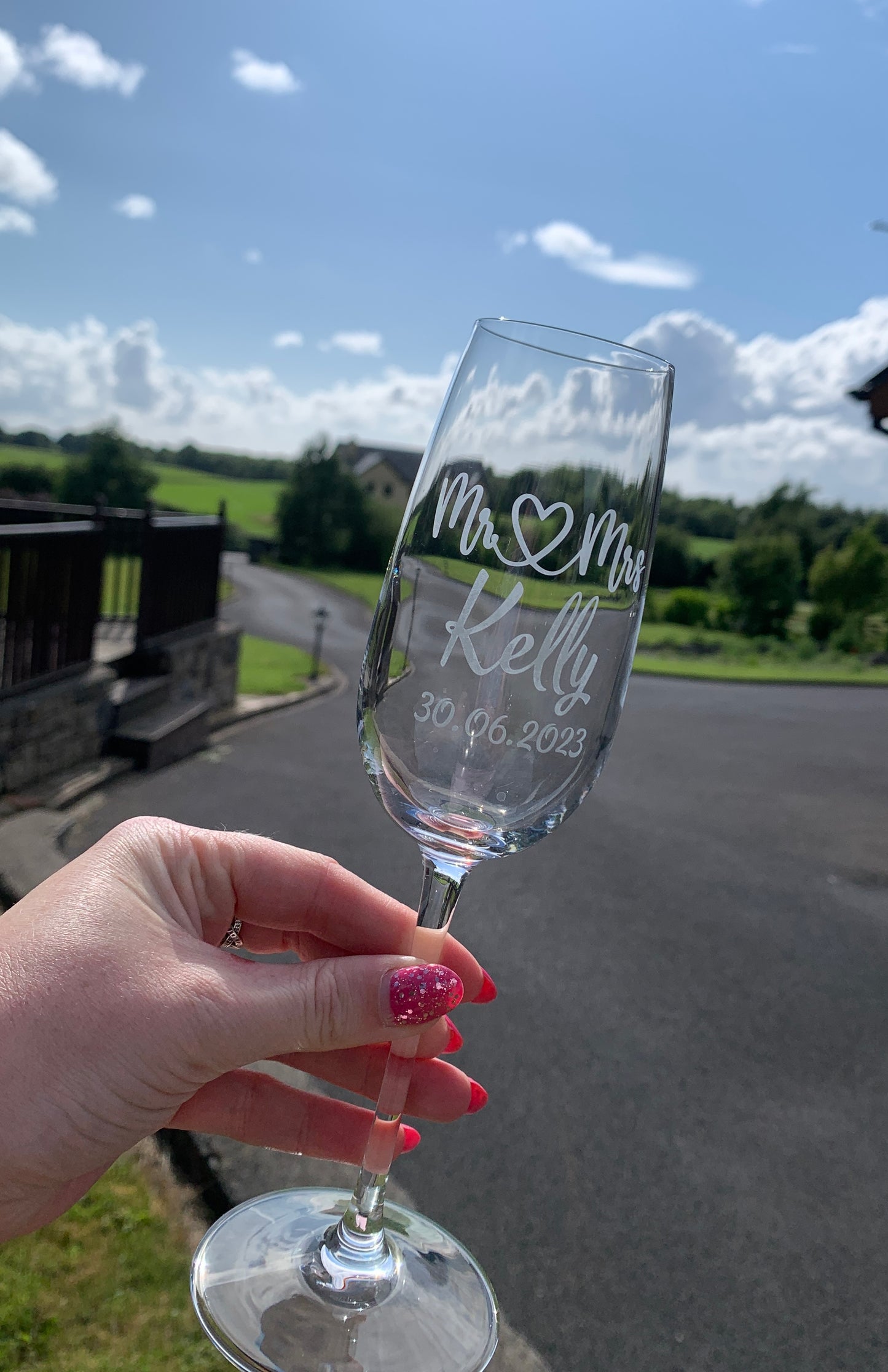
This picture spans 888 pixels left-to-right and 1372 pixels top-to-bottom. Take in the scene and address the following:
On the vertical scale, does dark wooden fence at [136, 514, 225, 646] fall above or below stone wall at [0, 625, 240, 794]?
above

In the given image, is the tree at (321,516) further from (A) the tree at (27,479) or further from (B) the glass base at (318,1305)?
(B) the glass base at (318,1305)

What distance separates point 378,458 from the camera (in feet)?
249

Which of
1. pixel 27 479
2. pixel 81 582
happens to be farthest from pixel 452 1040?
pixel 27 479

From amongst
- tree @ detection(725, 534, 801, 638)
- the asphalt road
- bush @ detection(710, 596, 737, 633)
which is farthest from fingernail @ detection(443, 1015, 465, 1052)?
bush @ detection(710, 596, 737, 633)

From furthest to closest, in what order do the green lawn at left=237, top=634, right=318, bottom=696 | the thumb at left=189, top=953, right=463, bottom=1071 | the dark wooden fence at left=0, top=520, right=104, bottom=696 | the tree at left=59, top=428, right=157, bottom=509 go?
the tree at left=59, top=428, right=157, bottom=509 < the green lawn at left=237, top=634, right=318, bottom=696 < the dark wooden fence at left=0, top=520, right=104, bottom=696 < the thumb at left=189, top=953, right=463, bottom=1071

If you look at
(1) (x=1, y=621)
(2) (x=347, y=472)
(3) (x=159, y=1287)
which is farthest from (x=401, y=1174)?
(2) (x=347, y=472)

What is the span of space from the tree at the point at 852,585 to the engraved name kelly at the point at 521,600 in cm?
3757

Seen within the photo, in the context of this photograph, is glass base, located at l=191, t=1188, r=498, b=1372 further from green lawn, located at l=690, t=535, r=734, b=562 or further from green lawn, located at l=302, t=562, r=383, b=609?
green lawn, located at l=690, t=535, r=734, b=562

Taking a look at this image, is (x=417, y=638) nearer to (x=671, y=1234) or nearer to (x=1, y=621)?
(x=671, y=1234)

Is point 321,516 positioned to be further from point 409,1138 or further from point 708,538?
point 409,1138

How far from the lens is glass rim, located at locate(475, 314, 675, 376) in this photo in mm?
1072

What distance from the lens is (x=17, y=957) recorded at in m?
1.15

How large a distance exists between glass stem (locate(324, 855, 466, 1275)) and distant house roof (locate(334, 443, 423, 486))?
69.9 m

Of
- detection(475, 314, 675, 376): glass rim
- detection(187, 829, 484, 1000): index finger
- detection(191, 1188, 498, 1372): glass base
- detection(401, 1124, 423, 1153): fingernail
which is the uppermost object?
detection(475, 314, 675, 376): glass rim
